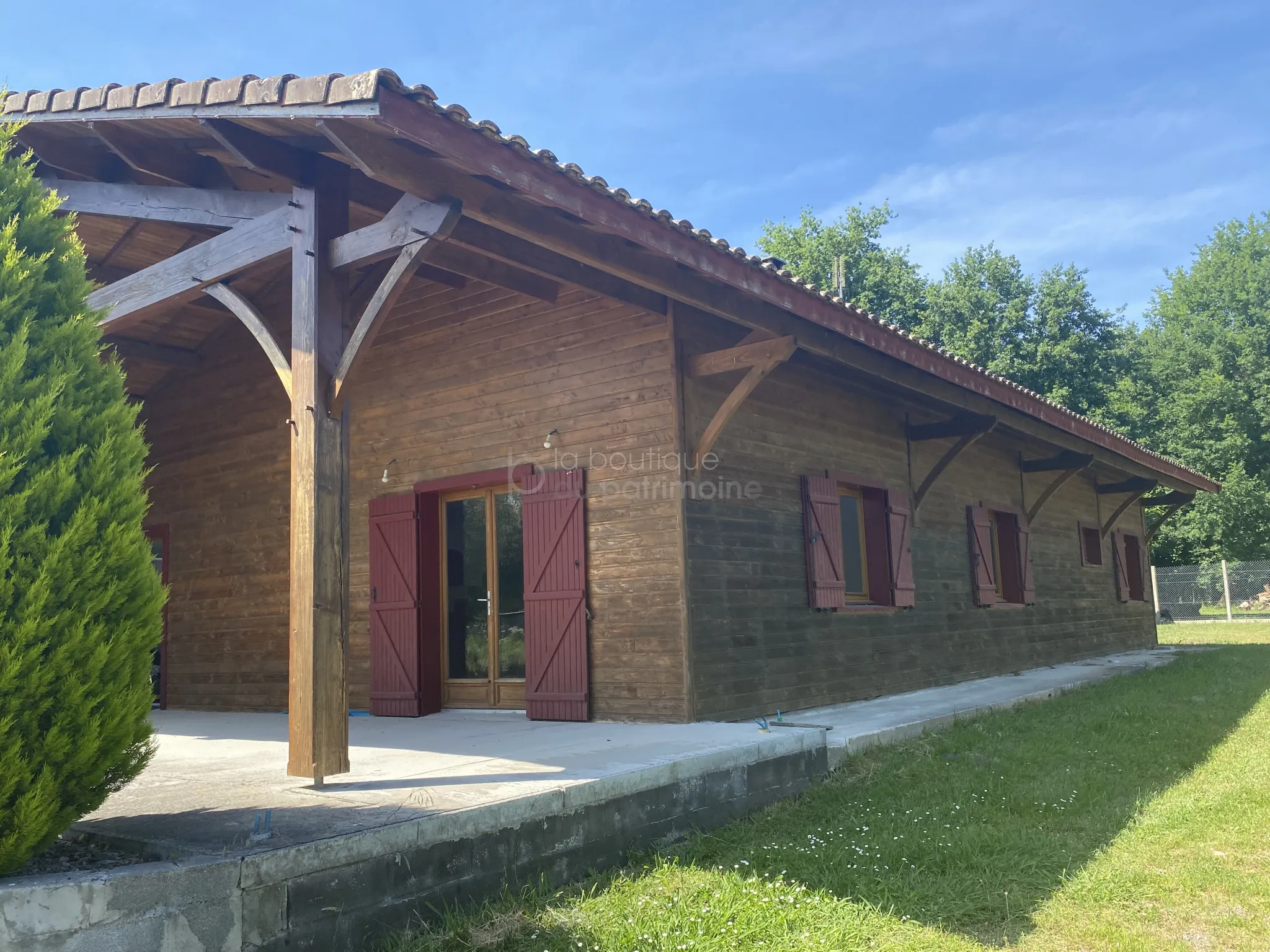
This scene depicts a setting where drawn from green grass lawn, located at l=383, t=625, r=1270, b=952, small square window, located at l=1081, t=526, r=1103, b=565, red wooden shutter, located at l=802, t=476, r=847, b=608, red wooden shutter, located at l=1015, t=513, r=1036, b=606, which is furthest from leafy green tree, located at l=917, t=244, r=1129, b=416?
green grass lawn, located at l=383, t=625, r=1270, b=952

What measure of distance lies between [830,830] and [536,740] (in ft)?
5.58

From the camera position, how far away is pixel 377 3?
900cm

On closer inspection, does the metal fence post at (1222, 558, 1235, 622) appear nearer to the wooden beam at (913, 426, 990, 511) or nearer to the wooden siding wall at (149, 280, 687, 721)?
the wooden beam at (913, 426, 990, 511)

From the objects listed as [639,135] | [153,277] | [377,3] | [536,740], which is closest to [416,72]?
[153,277]

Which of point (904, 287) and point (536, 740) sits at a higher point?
point (904, 287)

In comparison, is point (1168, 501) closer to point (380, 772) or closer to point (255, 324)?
point (380, 772)

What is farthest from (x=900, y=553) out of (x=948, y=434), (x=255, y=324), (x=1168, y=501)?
(x=1168, y=501)

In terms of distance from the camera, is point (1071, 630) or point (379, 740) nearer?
point (379, 740)

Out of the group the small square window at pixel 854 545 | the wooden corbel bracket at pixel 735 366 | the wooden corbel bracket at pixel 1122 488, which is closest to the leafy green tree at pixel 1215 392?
the wooden corbel bracket at pixel 1122 488

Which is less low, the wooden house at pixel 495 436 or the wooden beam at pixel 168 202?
the wooden beam at pixel 168 202

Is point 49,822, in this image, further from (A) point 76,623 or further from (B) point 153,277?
(B) point 153,277

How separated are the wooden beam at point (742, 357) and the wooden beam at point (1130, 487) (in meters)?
9.83

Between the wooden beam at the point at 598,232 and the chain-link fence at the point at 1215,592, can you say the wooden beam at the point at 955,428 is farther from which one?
the chain-link fence at the point at 1215,592

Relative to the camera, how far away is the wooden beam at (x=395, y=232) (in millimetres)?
4094
